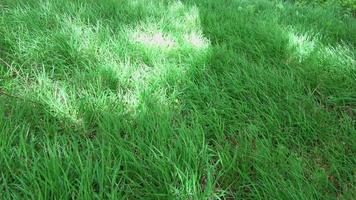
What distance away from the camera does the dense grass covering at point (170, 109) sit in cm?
152

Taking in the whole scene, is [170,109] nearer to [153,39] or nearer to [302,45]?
[153,39]

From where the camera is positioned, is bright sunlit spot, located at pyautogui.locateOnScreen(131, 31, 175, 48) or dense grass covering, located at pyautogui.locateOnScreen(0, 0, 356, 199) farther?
bright sunlit spot, located at pyautogui.locateOnScreen(131, 31, 175, 48)

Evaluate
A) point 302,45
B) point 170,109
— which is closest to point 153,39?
point 170,109

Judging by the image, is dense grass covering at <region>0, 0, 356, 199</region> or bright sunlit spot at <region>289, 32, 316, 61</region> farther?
bright sunlit spot at <region>289, 32, 316, 61</region>

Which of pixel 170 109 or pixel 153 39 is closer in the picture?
pixel 170 109

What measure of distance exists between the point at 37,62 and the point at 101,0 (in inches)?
68.7

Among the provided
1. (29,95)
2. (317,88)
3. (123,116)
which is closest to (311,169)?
(317,88)

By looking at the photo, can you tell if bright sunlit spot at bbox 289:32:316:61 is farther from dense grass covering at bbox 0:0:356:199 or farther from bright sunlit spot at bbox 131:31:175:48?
bright sunlit spot at bbox 131:31:175:48

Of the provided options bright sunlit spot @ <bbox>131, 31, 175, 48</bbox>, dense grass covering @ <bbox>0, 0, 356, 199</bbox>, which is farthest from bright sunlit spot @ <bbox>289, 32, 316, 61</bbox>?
bright sunlit spot @ <bbox>131, 31, 175, 48</bbox>

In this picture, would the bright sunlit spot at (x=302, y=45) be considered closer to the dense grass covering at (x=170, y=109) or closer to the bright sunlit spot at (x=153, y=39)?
the dense grass covering at (x=170, y=109)

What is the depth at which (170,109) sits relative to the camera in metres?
2.06

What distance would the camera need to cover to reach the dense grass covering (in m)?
1.52

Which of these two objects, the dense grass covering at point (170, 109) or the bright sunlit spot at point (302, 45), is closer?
the dense grass covering at point (170, 109)

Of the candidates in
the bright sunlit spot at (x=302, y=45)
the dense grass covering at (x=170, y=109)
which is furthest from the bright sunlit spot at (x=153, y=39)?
the bright sunlit spot at (x=302, y=45)
